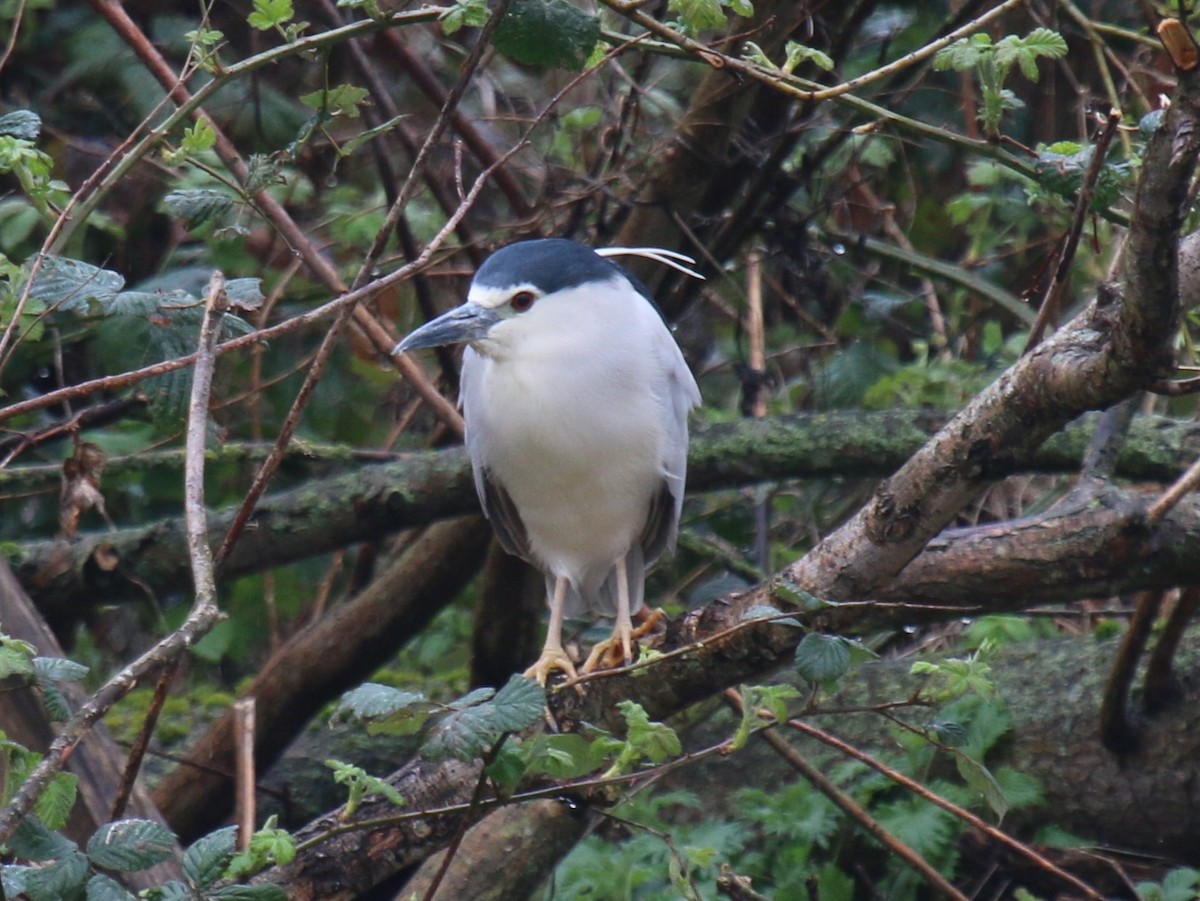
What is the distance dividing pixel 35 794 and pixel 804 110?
7.22 feet

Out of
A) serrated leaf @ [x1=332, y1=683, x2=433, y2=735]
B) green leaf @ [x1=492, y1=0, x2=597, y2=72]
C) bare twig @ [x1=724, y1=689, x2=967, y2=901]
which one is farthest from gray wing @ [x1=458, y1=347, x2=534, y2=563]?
serrated leaf @ [x1=332, y1=683, x2=433, y2=735]

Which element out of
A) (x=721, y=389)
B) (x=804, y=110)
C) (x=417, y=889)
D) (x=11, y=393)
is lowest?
(x=721, y=389)

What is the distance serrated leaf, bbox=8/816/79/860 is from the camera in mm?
1567

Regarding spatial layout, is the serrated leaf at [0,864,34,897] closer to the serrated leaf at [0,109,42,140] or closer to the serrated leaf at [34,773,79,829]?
the serrated leaf at [34,773,79,829]

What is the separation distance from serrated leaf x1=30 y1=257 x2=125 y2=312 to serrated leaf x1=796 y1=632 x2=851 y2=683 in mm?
984

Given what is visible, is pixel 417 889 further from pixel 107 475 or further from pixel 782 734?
pixel 107 475

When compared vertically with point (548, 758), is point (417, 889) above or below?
below

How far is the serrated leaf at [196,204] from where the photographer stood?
199 cm

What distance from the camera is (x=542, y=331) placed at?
2.74 meters

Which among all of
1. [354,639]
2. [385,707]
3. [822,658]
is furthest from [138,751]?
[354,639]

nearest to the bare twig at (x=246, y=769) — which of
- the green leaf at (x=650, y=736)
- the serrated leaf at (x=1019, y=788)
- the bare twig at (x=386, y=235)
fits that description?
the bare twig at (x=386, y=235)

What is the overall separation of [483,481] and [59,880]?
154 cm

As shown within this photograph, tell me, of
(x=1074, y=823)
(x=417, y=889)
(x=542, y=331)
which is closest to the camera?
(x=417, y=889)

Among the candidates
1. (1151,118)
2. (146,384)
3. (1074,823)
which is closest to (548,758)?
(146,384)
